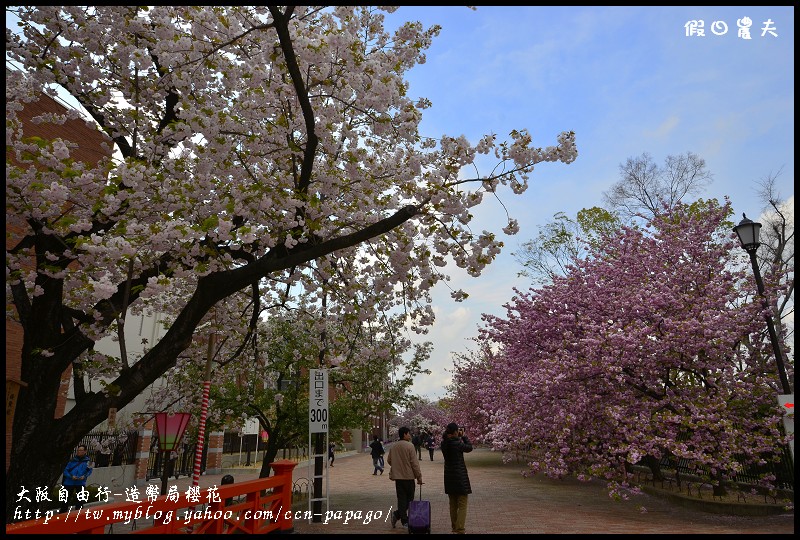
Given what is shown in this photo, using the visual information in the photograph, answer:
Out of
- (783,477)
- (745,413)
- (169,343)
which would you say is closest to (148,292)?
(169,343)

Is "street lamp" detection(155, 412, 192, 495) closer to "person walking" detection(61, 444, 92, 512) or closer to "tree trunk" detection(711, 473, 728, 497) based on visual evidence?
"person walking" detection(61, 444, 92, 512)

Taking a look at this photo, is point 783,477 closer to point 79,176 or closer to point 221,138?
point 221,138

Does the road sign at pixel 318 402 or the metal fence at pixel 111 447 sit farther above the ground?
the road sign at pixel 318 402

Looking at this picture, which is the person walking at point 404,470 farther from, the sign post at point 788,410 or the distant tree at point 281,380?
the sign post at point 788,410

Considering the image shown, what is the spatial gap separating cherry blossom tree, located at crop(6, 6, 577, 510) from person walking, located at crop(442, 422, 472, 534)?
2945 mm

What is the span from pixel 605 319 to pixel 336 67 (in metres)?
9.43

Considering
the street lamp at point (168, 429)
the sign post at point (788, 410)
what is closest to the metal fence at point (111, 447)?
the street lamp at point (168, 429)

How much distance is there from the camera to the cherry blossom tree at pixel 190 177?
7.23 meters

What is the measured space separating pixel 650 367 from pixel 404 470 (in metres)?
6.15

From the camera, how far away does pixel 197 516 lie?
296 inches

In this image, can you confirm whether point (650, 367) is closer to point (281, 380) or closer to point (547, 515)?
point (547, 515)

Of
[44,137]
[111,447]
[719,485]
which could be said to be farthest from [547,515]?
[44,137]

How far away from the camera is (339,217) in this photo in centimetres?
950

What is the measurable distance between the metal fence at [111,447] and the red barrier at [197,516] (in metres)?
9.62
